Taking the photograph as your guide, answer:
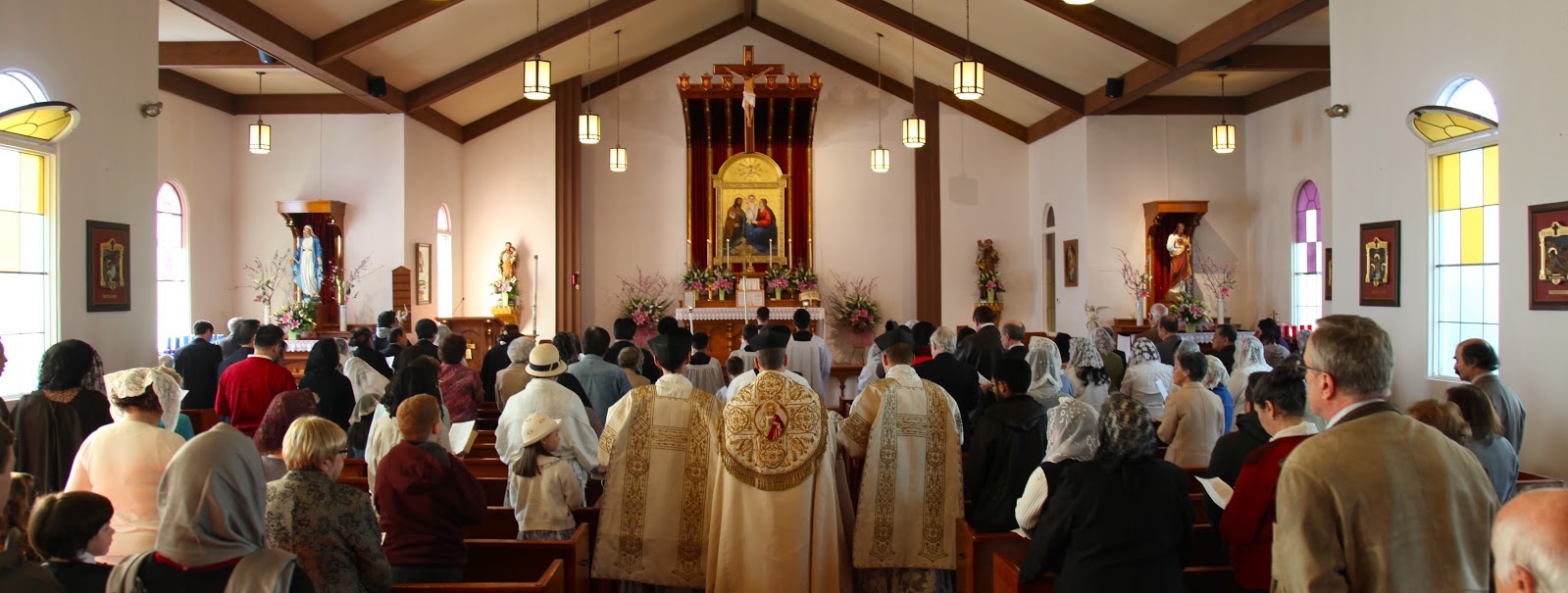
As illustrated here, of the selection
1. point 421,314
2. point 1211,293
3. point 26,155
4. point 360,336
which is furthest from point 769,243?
point 26,155

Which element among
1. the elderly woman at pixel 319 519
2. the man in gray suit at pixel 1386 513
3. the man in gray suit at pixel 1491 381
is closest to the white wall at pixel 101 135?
the elderly woman at pixel 319 519

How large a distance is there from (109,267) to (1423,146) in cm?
932

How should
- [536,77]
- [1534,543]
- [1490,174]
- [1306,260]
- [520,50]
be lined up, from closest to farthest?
[1534,543] < [1490,174] < [536,77] < [1306,260] < [520,50]

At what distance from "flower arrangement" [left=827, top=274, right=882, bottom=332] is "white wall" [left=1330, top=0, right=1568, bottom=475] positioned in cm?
885

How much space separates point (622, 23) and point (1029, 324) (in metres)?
8.07

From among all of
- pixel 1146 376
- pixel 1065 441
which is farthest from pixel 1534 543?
pixel 1146 376

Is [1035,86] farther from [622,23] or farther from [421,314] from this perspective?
[421,314]

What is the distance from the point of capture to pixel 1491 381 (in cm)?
514

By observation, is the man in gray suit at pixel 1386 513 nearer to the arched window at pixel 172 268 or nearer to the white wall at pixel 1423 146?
the white wall at pixel 1423 146

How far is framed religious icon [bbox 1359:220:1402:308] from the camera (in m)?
7.62

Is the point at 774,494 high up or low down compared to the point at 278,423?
down

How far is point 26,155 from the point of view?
662 centimetres

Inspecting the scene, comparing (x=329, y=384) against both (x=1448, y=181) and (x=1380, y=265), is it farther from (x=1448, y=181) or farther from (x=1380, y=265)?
(x=1448, y=181)

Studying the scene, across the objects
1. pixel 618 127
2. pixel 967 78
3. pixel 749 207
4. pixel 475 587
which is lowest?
pixel 475 587
